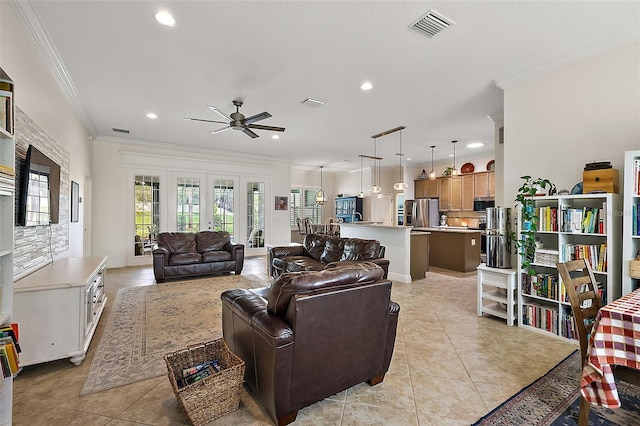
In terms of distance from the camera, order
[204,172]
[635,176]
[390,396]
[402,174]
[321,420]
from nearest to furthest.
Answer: [321,420]
[390,396]
[635,176]
[204,172]
[402,174]

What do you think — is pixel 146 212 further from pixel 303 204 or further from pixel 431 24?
pixel 431 24

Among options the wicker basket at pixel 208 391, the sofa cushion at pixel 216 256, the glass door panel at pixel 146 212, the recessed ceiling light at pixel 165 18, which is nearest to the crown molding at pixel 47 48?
the recessed ceiling light at pixel 165 18

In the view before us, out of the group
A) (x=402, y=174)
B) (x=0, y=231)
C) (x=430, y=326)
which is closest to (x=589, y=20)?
(x=430, y=326)

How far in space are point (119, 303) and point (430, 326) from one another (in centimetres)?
405

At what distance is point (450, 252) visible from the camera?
6.51 metres

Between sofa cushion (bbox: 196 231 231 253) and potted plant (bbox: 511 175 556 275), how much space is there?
17.2ft

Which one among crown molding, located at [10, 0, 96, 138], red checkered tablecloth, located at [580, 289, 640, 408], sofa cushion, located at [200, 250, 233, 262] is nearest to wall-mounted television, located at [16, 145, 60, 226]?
crown molding, located at [10, 0, 96, 138]

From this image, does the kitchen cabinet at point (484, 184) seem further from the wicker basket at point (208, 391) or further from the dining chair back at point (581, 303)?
the wicker basket at point (208, 391)

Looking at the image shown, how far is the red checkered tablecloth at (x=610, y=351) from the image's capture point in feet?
4.50

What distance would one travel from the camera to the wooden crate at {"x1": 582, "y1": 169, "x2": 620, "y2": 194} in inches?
107

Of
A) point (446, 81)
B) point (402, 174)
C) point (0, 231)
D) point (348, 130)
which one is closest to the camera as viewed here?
point (0, 231)

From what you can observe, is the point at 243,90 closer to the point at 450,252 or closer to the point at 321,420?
the point at 321,420

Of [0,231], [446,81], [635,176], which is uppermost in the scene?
[446,81]

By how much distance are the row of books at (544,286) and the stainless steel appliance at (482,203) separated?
16.1 ft
